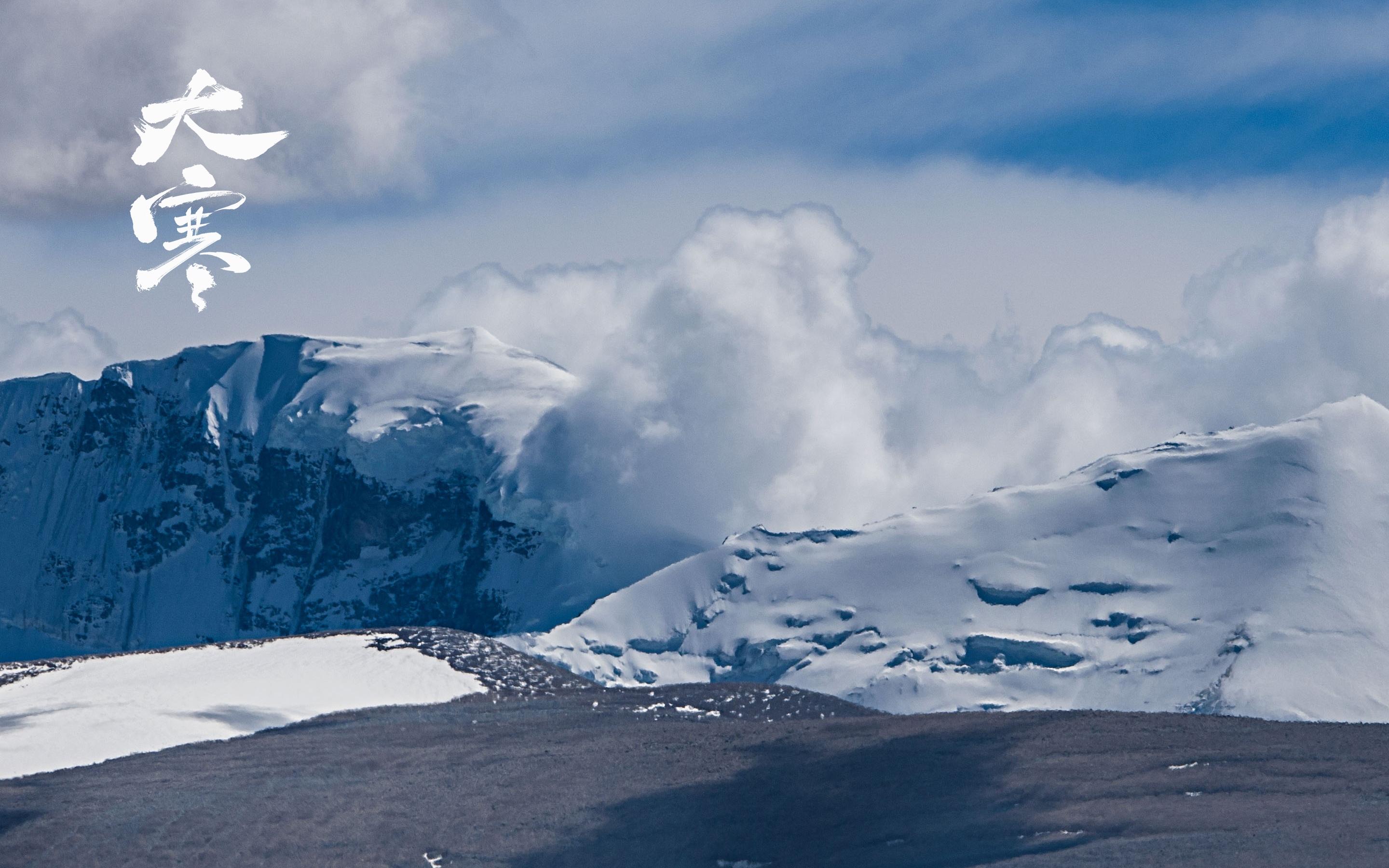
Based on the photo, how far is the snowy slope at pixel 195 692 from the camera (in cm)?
5697

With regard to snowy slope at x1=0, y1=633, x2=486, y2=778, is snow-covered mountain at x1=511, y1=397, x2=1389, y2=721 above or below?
above

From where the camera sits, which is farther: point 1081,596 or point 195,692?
point 1081,596

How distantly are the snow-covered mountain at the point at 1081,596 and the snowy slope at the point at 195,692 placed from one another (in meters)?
98.0

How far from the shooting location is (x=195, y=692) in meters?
62.8

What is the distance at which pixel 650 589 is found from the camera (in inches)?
7687

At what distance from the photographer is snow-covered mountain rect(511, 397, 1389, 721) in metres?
164

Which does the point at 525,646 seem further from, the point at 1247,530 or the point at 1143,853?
the point at 1143,853

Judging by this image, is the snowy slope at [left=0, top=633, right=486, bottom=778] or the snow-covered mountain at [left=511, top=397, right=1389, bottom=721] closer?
the snowy slope at [left=0, top=633, right=486, bottom=778]

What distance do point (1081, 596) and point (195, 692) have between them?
429ft

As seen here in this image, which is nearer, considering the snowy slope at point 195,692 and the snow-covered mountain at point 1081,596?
the snowy slope at point 195,692

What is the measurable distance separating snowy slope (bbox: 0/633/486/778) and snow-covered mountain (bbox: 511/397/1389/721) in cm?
9804

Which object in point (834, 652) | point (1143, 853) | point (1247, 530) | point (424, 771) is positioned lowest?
point (1143, 853)

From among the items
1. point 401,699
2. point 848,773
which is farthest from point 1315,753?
point 401,699

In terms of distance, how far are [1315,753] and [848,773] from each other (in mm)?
11661
